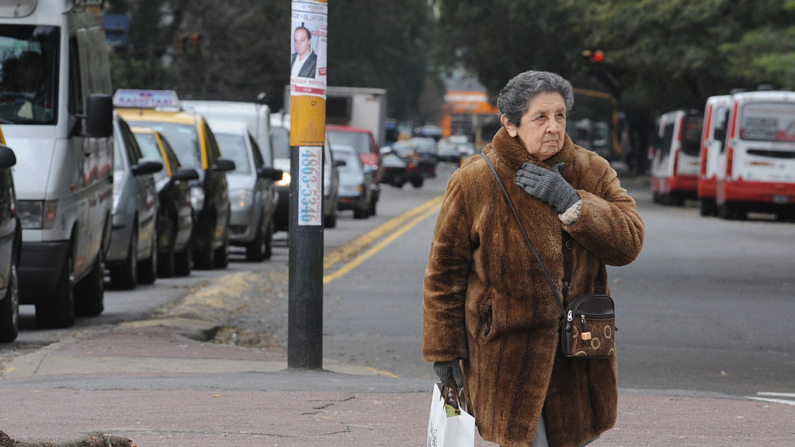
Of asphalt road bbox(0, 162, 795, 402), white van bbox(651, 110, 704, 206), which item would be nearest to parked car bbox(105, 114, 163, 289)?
asphalt road bbox(0, 162, 795, 402)

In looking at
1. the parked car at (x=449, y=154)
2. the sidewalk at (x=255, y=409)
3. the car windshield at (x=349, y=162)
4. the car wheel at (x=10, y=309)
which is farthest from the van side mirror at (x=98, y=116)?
the parked car at (x=449, y=154)

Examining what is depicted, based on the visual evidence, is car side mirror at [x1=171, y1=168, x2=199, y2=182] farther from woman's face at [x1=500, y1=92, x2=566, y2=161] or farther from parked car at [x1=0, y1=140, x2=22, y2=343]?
woman's face at [x1=500, y1=92, x2=566, y2=161]

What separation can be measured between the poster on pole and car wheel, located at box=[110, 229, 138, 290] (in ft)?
18.7

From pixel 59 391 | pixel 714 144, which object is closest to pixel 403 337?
pixel 59 391

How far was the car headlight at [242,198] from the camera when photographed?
1875 centimetres

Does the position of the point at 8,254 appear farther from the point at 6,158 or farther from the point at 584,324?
→ the point at 584,324

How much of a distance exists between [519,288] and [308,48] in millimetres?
4421

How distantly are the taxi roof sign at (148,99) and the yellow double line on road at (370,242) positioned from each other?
2.79m

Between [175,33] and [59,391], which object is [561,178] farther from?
[175,33]

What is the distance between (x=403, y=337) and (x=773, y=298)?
4.98m

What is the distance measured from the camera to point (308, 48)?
8844 millimetres

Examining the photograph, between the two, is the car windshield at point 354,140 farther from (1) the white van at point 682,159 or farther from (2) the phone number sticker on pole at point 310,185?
(2) the phone number sticker on pole at point 310,185

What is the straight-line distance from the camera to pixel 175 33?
194 ft

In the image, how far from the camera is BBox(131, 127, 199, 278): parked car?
51.9 ft
